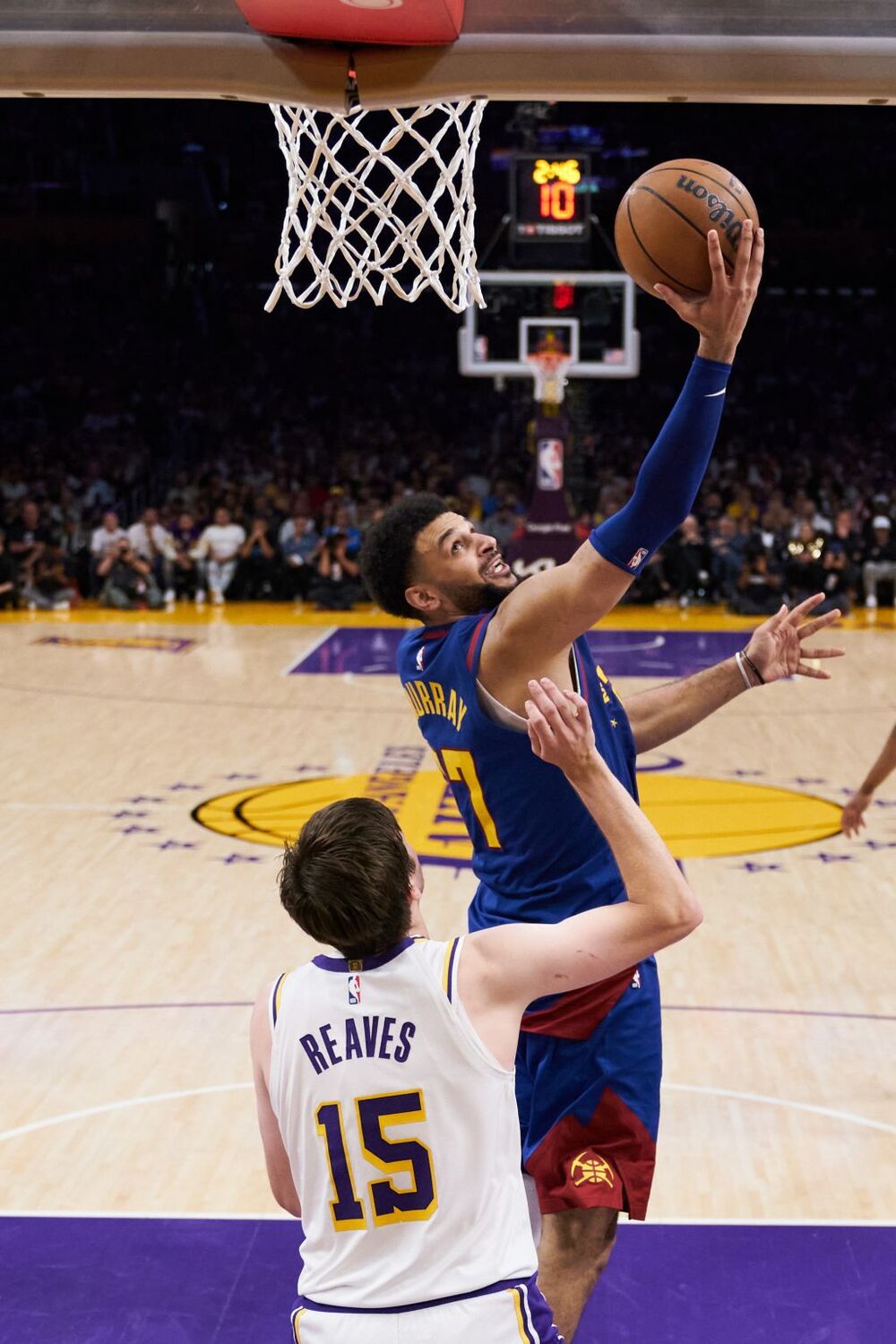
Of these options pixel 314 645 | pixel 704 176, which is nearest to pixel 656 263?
pixel 704 176

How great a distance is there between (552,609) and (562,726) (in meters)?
0.74

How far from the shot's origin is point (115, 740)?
34.3 ft

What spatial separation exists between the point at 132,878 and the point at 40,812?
1.46 metres

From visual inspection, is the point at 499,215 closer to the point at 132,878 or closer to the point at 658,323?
the point at 658,323

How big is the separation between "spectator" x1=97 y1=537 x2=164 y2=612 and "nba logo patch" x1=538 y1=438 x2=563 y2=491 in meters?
4.43

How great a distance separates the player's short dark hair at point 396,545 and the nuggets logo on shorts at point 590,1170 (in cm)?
115

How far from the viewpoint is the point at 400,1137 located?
2137mm

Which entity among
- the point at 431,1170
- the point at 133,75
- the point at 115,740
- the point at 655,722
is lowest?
the point at 115,740

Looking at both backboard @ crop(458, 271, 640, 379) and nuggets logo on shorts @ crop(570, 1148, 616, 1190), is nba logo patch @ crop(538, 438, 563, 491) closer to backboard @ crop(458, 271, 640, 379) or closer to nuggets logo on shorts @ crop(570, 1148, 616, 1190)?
backboard @ crop(458, 271, 640, 379)

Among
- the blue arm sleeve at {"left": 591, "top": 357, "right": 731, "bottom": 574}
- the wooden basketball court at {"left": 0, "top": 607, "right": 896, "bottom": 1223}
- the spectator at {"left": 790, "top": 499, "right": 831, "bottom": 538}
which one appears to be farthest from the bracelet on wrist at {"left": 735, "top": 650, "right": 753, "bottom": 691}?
the spectator at {"left": 790, "top": 499, "right": 831, "bottom": 538}

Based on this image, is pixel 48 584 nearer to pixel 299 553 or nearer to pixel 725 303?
pixel 299 553

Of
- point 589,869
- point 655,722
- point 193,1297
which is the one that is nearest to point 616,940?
point 589,869

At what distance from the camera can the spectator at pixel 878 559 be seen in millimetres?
17203

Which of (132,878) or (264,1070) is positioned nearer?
(264,1070)
